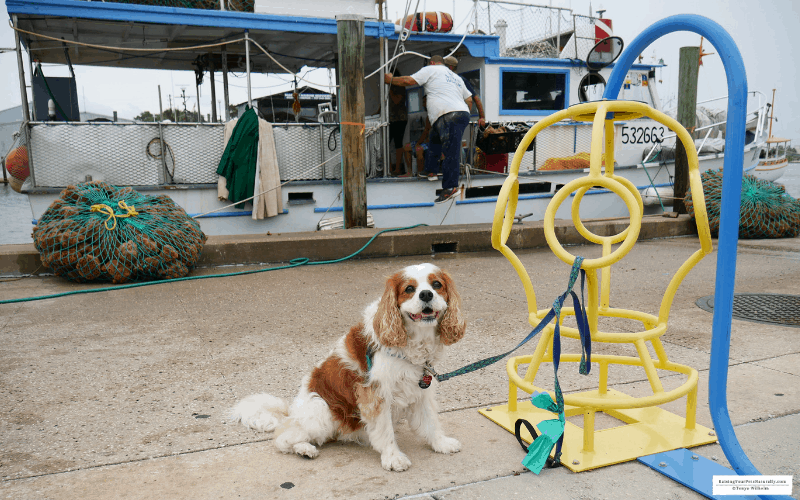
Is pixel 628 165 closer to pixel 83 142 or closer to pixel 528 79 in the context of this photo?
pixel 528 79

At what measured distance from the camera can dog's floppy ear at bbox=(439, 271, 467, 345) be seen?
101 inches

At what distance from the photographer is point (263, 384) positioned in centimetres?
341

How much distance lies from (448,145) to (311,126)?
2318 mm

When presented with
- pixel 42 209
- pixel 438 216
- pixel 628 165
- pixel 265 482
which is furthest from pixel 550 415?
pixel 628 165

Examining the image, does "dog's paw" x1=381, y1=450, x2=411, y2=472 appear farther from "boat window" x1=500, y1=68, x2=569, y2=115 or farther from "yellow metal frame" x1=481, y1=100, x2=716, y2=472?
"boat window" x1=500, y1=68, x2=569, y2=115

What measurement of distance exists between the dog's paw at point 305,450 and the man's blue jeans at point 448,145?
7424 millimetres

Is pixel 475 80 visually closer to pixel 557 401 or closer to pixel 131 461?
pixel 557 401

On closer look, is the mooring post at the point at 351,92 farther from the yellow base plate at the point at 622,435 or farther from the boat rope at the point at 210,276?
the yellow base plate at the point at 622,435

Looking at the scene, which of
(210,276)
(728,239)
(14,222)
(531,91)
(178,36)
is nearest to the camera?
(728,239)

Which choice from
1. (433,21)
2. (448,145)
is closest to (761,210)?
(448,145)

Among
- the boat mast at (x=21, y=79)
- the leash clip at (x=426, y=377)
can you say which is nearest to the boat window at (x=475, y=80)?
the boat mast at (x=21, y=79)

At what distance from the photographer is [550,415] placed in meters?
2.95

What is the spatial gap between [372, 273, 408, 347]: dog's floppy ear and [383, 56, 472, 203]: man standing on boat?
282 inches

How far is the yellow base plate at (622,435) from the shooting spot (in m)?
2.47
